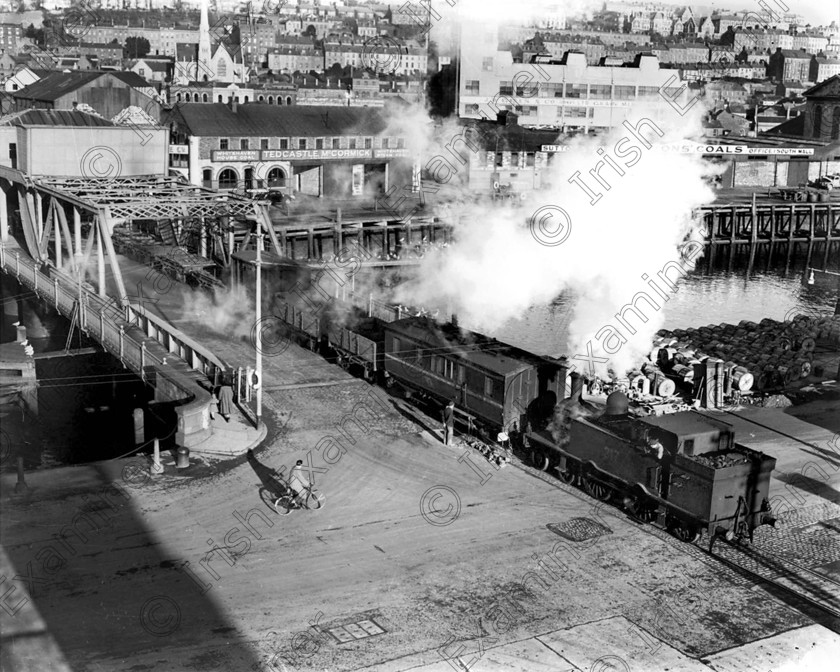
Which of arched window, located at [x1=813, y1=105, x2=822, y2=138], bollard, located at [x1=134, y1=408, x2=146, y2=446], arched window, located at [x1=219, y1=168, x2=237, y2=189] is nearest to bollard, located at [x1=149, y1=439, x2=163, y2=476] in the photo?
bollard, located at [x1=134, y1=408, x2=146, y2=446]

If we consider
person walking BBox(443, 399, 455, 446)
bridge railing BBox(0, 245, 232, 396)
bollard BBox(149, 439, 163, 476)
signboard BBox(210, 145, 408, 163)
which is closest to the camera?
bollard BBox(149, 439, 163, 476)

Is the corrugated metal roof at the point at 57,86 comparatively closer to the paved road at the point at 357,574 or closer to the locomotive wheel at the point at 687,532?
the paved road at the point at 357,574

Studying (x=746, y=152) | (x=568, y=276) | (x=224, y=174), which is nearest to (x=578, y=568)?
(x=568, y=276)

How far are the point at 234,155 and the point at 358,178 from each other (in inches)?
443

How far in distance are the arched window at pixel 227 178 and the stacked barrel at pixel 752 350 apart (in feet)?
141

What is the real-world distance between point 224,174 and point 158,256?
26.7 m

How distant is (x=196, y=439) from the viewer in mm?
26562

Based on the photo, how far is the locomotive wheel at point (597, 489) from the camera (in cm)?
2425

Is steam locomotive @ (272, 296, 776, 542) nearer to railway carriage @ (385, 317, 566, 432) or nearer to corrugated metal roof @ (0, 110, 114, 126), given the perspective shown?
railway carriage @ (385, 317, 566, 432)

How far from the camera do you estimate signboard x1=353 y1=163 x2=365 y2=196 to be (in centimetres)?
8294

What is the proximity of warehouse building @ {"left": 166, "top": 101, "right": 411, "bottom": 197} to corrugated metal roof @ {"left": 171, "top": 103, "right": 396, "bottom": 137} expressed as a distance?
0.08 metres

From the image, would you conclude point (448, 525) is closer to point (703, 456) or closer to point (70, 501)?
point (703, 456)

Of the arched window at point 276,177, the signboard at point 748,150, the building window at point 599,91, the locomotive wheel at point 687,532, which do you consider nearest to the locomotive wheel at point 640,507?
the locomotive wheel at point 687,532

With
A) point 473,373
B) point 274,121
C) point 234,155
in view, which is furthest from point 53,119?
point 473,373
